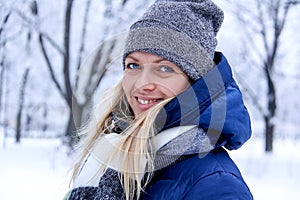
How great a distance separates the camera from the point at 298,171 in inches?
423

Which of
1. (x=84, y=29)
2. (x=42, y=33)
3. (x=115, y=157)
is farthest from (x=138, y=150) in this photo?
(x=84, y=29)

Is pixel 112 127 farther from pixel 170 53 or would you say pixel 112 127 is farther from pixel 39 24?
pixel 39 24

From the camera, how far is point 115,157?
1.22 metres

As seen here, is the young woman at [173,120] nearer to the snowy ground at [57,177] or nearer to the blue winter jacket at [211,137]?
the blue winter jacket at [211,137]

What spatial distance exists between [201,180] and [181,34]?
0.45 meters

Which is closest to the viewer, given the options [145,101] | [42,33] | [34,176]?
[145,101]

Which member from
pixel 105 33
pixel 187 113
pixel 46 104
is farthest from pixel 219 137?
pixel 46 104

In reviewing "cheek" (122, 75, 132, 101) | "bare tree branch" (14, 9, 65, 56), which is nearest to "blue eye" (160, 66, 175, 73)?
"cheek" (122, 75, 132, 101)

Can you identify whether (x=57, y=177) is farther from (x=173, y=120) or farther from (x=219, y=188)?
(x=219, y=188)

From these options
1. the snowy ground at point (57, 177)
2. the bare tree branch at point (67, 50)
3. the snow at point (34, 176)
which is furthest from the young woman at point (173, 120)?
the bare tree branch at point (67, 50)

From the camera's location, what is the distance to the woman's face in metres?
1.22

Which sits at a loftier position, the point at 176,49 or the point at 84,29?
the point at 84,29

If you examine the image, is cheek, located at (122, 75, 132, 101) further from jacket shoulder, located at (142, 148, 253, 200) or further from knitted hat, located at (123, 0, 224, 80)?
jacket shoulder, located at (142, 148, 253, 200)

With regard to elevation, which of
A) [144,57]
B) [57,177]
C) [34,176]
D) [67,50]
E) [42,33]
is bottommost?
[57,177]
